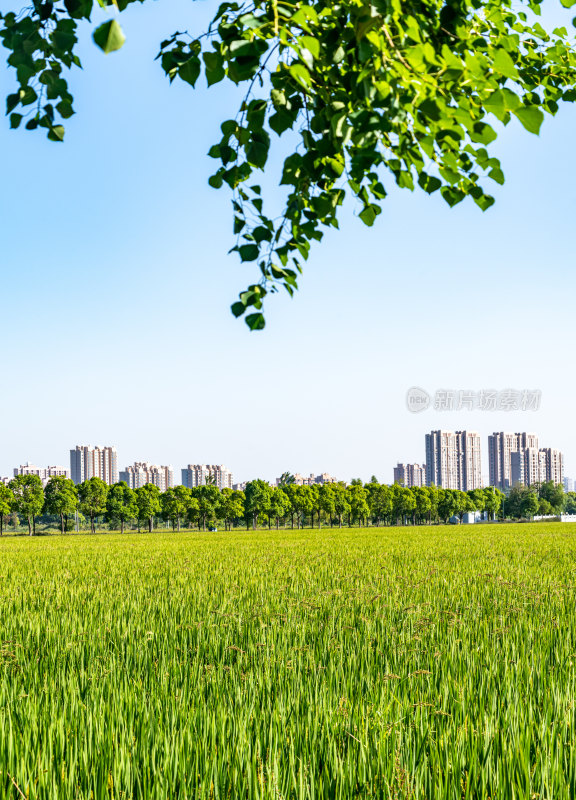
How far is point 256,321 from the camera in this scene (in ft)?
8.48

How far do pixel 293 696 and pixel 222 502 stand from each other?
7031 centimetres

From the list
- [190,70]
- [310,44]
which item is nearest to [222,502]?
[190,70]

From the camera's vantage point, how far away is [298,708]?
3.97 m

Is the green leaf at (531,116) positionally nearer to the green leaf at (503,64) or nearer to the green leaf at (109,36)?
the green leaf at (503,64)

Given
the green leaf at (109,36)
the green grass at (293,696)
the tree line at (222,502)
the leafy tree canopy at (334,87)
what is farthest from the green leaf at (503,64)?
the tree line at (222,502)

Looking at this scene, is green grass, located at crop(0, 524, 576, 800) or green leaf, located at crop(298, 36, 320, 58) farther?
green grass, located at crop(0, 524, 576, 800)

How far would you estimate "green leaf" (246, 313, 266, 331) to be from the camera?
2.58 meters

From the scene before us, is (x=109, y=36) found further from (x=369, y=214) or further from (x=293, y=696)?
(x=293, y=696)

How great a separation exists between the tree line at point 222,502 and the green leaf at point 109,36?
203ft

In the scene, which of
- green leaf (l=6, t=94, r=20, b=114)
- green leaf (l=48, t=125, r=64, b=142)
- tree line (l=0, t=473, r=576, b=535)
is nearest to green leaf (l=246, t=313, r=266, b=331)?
green leaf (l=48, t=125, r=64, b=142)

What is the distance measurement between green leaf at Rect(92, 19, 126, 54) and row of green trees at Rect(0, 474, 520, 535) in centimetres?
6202

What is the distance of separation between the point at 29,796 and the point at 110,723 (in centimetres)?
80

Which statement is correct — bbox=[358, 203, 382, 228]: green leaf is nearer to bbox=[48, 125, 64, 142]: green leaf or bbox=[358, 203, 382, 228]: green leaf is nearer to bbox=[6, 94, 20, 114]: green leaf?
bbox=[48, 125, 64, 142]: green leaf

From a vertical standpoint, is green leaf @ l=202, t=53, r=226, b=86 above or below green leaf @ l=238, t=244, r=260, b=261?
above
